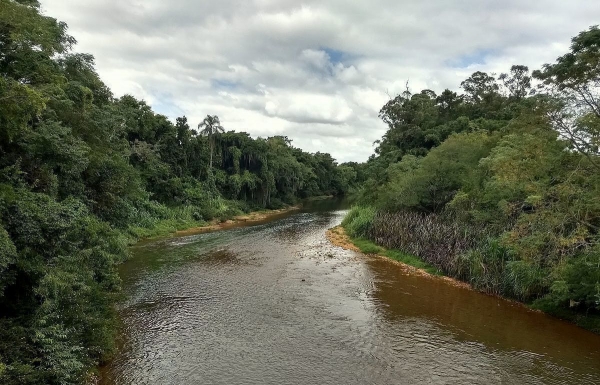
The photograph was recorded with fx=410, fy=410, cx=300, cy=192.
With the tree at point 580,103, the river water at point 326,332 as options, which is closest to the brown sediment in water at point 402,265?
the river water at point 326,332

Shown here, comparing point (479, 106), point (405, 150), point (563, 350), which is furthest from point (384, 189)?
point (563, 350)

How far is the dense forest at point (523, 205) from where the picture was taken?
14.8m

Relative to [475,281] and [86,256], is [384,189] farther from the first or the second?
[86,256]

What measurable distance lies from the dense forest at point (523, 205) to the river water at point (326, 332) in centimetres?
151

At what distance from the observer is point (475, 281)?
20672 mm

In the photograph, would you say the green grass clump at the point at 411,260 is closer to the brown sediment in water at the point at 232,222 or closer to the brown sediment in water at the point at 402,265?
the brown sediment in water at the point at 402,265

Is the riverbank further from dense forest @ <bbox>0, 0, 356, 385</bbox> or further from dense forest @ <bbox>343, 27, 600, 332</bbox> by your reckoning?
dense forest @ <bbox>0, 0, 356, 385</bbox>

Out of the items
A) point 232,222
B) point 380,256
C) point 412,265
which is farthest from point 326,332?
point 232,222

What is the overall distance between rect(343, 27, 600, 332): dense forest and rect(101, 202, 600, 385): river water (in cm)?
151

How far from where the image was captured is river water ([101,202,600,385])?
468 inches

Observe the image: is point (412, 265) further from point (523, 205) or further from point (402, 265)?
point (523, 205)

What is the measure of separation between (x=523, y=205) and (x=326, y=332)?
10.4 m

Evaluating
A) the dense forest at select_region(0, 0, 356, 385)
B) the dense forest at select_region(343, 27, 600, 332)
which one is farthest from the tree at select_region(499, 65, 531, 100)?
the dense forest at select_region(0, 0, 356, 385)

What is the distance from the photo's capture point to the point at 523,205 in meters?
17.9
